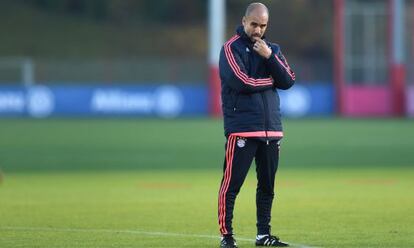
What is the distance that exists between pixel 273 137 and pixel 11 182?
9.58 m

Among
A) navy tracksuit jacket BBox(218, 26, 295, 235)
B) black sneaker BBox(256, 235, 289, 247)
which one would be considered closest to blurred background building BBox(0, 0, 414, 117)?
black sneaker BBox(256, 235, 289, 247)

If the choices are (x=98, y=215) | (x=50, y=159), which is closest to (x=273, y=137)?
(x=98, y=215)

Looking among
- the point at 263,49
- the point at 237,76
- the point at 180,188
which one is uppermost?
the point at 263,49

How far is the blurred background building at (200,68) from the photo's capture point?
1810 inches

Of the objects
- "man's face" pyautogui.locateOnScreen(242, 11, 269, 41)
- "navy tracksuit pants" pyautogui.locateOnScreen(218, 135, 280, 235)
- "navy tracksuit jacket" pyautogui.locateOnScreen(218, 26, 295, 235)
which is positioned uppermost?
"man's face" pyautogui.locateOnScreen(242, 11, 269, 41)

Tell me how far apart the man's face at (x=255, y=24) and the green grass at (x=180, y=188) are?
1.99m

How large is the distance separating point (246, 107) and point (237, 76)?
32 centimetres

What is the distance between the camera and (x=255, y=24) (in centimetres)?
1050

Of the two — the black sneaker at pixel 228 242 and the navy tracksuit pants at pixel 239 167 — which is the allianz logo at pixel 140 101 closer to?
the navy tracksuit pants at pixel 239 167

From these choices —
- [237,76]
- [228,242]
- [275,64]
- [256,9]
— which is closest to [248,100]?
[237,76]

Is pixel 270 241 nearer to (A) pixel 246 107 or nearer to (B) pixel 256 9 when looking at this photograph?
(A) pixel 246 107

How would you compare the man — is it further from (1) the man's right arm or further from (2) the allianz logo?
(2) the allianz logo

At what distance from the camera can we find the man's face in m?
10.4

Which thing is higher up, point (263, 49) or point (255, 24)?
point (255, 24)
